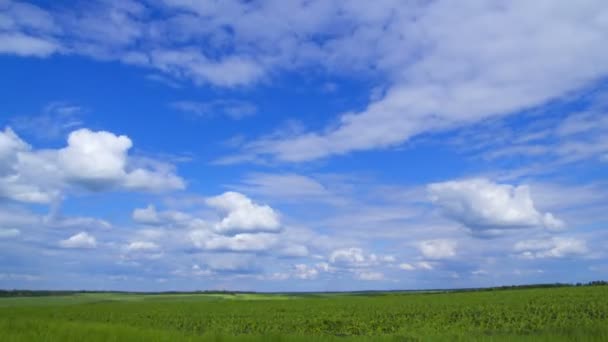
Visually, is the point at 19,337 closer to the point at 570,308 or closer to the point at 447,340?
the point at 447,340

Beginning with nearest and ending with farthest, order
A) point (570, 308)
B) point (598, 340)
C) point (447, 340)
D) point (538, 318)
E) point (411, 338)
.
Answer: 1. point (598, 340)
2. point (447, 340)
3. point (411, 338)
4. point (538, 318)
5. point (570, 308)

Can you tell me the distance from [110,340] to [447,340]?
22.9 feet

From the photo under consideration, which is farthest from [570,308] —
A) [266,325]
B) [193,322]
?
[193,322]

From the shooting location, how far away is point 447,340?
35.0 ft

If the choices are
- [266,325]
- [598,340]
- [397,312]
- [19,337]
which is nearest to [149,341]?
[19,337]

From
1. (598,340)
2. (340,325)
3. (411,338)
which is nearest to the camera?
(598,340)

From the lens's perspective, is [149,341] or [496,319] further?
[496,319]

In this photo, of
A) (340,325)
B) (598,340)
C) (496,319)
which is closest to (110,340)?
(598,340)

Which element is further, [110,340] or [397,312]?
[397,312]

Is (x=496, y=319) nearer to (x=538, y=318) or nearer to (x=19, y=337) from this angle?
(x=538, y=318)

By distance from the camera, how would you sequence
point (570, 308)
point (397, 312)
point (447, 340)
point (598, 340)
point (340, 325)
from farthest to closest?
1. point (397, 312)
2. point (570, 308)
3. point (340, 325)
4. point (447, 340)
5. point (598, 340)

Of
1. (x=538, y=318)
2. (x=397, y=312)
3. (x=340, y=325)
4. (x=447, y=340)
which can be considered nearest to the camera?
(x=447, y=340)

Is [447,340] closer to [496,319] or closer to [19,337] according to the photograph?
[19,337]

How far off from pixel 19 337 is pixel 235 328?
63.7ft
